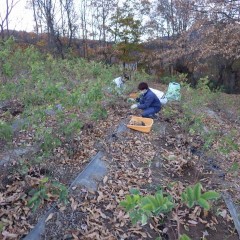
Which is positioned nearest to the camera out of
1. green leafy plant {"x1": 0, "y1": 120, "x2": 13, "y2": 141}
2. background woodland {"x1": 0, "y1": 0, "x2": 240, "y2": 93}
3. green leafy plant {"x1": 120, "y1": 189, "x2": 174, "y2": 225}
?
green leafy plant {"x1": 120, "y1": 189, "x2": 174, "y2": 225}

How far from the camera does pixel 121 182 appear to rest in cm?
327

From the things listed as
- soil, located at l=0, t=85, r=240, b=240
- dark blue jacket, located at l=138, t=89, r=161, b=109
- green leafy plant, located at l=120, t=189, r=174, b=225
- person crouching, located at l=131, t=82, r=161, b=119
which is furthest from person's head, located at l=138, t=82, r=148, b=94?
green leafy plant, located at l=120, t=189, r=174, b=225

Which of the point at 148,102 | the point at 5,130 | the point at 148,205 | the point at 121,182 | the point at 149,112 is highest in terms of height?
the point at 148,205

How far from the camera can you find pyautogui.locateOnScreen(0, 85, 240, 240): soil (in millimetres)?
2475

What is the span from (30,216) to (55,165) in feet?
2.62

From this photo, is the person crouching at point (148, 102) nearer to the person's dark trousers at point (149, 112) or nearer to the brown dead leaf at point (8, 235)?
the person's dark trousers at point (149, 112)

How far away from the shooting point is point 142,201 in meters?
1.28

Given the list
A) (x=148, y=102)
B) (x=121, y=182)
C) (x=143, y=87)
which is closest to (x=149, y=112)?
(x=148, y=102)

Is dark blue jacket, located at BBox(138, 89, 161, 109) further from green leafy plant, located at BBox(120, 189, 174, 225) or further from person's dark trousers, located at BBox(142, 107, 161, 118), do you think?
green leafy plant, located at BBox(120, 189, 174, 225)

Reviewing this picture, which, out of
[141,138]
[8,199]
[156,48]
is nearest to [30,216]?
[8,199]

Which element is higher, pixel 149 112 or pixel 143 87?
pixel 143 87

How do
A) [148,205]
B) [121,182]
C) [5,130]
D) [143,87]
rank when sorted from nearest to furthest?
[148,205], [5,130], [121,182], [143,87]

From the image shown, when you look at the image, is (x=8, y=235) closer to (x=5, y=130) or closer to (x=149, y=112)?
(x=5, y=130)

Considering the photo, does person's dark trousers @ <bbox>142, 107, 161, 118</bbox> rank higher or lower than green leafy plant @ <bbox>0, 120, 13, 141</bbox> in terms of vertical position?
lower
